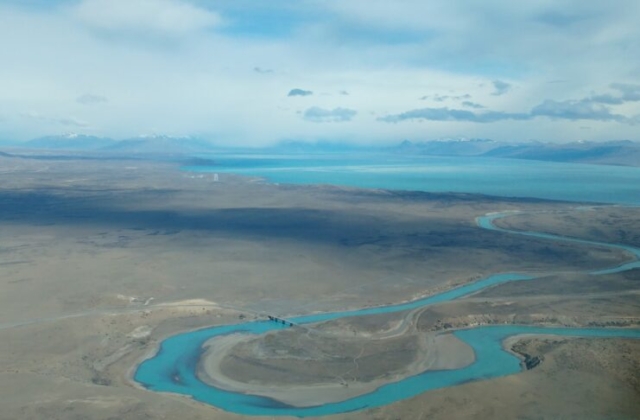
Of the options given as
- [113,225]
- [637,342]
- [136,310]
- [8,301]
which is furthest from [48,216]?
[637,342]

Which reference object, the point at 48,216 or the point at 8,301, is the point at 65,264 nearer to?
the point at 8,301

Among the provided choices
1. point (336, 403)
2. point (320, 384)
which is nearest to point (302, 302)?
point (320, 384)

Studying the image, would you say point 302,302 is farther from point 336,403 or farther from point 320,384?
point 336,403

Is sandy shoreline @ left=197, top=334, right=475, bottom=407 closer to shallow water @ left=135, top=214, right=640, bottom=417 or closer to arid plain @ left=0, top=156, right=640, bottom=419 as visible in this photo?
arid plain @ left=0, top=156, right=640, bottom=419

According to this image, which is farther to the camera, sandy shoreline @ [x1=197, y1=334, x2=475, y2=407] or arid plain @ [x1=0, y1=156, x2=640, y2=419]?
sandy shoreline @ [x1=197, y1=334, x2=475, y2=407]

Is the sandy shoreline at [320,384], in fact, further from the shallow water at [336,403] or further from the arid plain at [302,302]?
the shallow water at [336,403]

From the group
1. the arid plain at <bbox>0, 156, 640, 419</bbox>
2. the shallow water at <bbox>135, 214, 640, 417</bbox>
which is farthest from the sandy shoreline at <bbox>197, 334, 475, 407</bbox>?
the shallow water at <bbox>135, 214, 640, 417</bbox>
